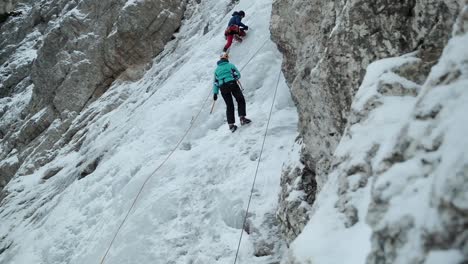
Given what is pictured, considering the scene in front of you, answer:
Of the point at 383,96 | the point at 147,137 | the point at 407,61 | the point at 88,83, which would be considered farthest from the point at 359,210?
the point at 88,83

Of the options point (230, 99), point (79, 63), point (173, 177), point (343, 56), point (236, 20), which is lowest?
point (173, 177)

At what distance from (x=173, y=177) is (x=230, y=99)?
1782mm

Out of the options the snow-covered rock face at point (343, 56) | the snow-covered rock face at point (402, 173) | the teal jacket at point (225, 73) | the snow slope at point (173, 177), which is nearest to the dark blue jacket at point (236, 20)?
the snow slope at point (173, 177)

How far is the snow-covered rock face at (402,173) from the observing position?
2215 millimetres

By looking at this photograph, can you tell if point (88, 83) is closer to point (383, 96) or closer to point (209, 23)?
point (209, 23)

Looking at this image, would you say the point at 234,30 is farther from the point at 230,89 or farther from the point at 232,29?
the point at 230,89

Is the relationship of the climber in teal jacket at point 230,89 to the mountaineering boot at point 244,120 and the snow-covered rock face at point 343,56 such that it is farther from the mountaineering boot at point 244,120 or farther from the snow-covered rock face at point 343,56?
the snow-covered rock face at point 343,56

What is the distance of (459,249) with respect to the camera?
6.86 ft

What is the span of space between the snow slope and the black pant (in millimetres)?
318

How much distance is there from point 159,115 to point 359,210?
8483mm

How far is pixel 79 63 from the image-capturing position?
18.6 meters

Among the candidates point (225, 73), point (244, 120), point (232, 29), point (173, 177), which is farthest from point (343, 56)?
point (232, 29)

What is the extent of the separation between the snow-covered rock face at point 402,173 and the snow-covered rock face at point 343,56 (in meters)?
0.36

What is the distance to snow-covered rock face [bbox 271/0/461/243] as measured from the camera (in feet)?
12.7
